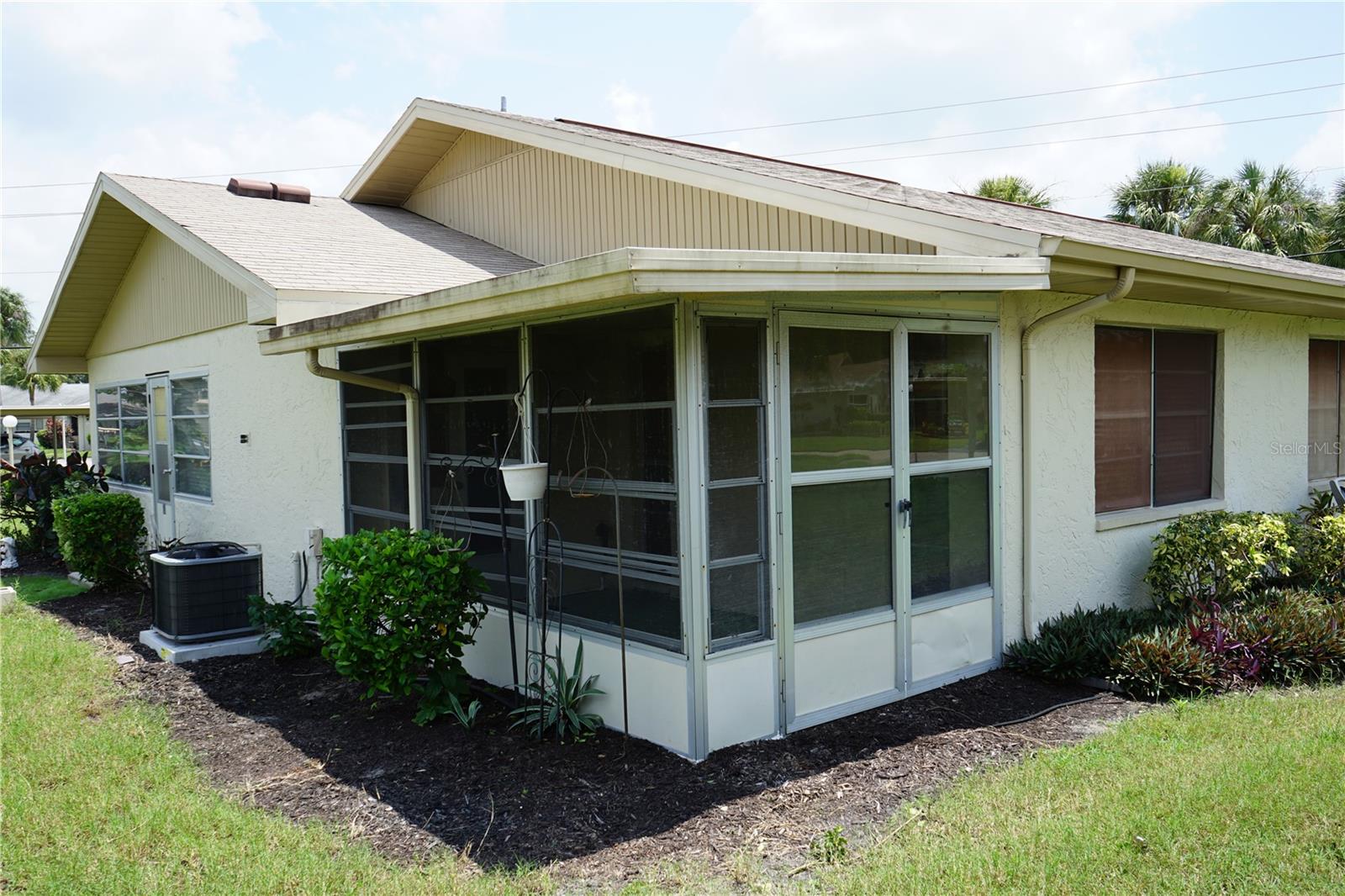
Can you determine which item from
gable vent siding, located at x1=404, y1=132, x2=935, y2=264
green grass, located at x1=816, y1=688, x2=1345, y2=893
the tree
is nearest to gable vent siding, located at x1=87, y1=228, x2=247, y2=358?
gable vent siding, located at x1=404, y1=132, x2=935, y2=264

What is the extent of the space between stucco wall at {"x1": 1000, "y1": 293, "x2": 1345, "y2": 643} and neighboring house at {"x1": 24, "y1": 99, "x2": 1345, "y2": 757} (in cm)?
3

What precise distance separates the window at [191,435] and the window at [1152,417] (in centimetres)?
797

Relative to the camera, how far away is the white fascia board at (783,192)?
5.29 m

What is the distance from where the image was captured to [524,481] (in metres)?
4.78

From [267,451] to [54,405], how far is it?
21.0m

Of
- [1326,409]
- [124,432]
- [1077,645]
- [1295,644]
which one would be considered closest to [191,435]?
[124,432]

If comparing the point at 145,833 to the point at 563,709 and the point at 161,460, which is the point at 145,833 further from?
the point at 161,460

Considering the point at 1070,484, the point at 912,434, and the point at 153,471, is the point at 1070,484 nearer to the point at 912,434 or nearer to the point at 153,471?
the point at 912,434

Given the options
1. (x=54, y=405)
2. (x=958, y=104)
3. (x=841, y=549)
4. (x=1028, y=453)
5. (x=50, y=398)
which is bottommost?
(x=841, y=549)

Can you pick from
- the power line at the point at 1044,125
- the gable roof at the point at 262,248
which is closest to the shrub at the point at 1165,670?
the gable roof at the point at 262,248

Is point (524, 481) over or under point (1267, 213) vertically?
under

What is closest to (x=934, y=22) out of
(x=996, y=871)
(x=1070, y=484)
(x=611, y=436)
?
(x=1070, y=484)

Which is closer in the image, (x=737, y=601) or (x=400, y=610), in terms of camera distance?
(x=737, y=601)

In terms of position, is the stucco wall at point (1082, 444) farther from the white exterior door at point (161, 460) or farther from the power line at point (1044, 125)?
the power line at point (1044, 125)
